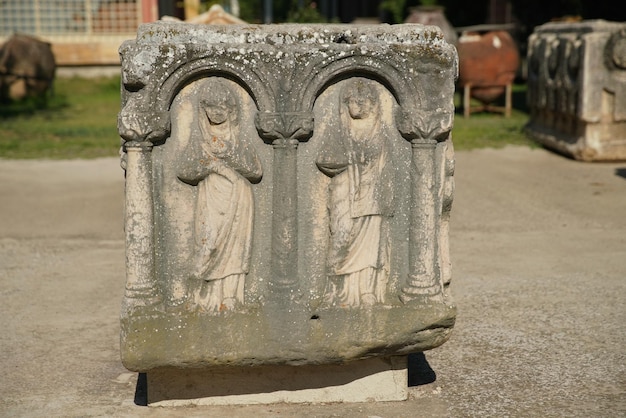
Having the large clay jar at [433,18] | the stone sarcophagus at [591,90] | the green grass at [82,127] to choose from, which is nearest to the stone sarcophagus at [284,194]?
the stone sarcophagus at [591,90]

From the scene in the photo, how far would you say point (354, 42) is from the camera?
151 inches

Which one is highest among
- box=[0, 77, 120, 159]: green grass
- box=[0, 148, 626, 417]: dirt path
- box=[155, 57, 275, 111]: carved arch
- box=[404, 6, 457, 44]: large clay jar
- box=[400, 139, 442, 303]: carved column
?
box=[404, 6, 457, 44]: large clay jar

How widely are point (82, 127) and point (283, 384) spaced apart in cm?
970

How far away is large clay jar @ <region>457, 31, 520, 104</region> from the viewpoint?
13859 millimetres

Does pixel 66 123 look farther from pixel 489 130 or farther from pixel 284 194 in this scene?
pixel 284 194

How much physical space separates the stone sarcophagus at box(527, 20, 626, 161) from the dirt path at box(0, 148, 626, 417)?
444mm

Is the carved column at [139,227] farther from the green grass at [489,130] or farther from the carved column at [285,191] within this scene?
the green grass at [489,130]

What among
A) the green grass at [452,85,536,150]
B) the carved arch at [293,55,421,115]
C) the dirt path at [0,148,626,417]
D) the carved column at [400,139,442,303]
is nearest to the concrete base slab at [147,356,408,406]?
the dirt path at [0,148,626,417]

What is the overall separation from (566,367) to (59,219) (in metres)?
4.66

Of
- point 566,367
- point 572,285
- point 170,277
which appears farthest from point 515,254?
point 170,277

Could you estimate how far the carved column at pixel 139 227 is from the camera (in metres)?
3.76

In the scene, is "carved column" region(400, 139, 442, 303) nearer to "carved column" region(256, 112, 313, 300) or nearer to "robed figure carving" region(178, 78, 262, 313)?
"carved column" region(256, 112, 313, 300)

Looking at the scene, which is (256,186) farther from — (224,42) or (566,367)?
(566,367)

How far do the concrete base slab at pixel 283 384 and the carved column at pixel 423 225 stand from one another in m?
0.38
